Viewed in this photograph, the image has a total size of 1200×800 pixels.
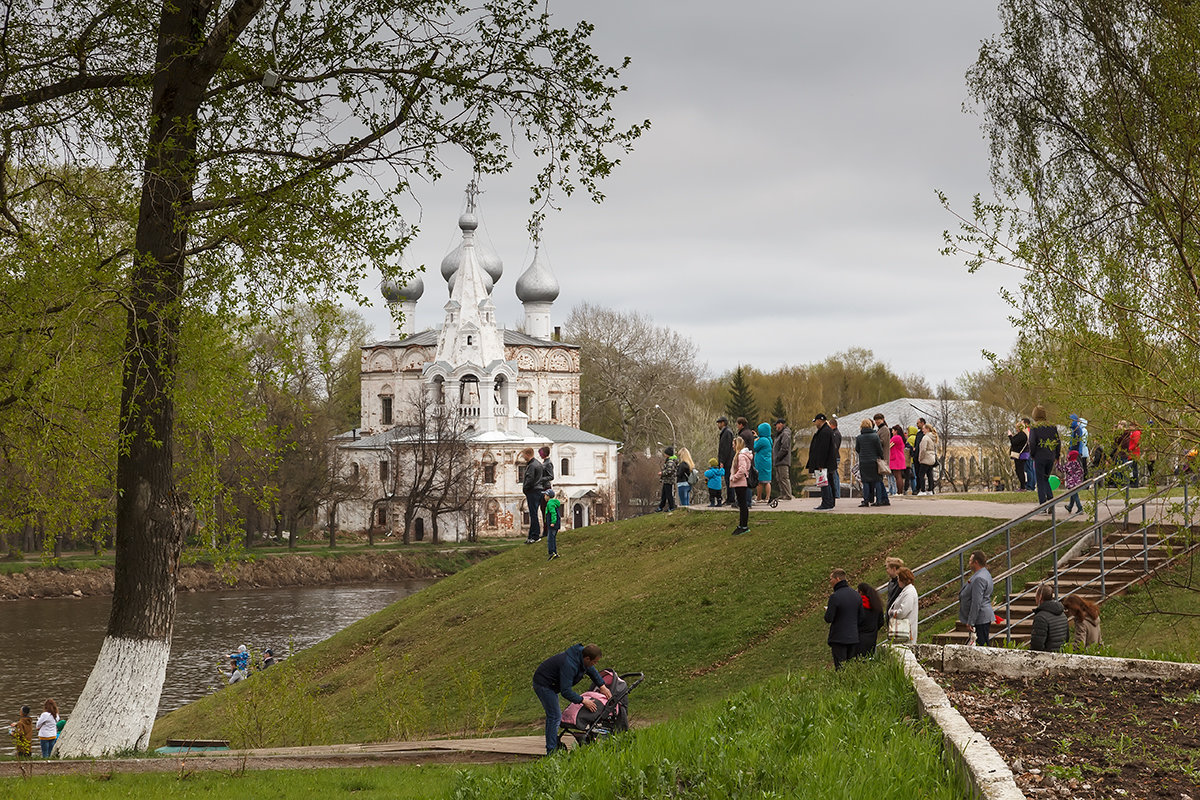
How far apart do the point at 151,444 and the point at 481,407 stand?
65.4 m

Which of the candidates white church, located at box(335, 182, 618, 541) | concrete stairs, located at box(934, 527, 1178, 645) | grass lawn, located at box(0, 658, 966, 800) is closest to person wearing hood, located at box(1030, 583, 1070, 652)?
grass lawn, located at box(0, 658, 966, 800)

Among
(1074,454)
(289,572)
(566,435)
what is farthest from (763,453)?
(566,435)

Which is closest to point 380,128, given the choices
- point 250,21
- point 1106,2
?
point 250,21

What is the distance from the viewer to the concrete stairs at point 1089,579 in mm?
14570

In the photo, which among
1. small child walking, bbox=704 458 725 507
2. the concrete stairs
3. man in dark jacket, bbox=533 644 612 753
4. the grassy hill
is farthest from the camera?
small child walking, bbox=704 458 725 507

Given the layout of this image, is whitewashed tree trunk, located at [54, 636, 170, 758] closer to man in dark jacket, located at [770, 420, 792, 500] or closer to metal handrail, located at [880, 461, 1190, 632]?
metal handrail, located at [880, 461, 1190, 632]

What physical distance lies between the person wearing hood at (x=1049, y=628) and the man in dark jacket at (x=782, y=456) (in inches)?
436

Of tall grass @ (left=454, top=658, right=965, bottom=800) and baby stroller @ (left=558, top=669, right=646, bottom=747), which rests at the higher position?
tall grass @ (left=454, top=658, right=965, bottom=800)

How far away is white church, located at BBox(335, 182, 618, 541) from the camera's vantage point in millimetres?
73562

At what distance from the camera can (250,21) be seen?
13.8 m

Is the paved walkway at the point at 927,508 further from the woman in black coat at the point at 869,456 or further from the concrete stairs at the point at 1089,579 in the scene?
the concrete stairs at the point at 1089,579

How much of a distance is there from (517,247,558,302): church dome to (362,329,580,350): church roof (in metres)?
3.30

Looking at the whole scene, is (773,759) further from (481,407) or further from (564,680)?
(481,407)

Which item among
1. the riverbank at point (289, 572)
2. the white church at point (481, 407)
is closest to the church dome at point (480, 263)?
the white church at point (481, 407)
